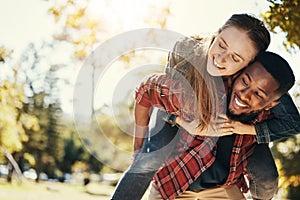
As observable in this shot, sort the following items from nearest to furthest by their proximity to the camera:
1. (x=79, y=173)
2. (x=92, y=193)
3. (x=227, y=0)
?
(x=227, y=0) → (x=92, y=193) → (x=79, y=173)

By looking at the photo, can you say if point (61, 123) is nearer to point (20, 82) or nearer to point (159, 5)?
point (20, 82)

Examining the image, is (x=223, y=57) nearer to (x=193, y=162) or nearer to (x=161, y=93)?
(x=161, y=93)

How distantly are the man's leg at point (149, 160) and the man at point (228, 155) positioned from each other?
2.9 inches

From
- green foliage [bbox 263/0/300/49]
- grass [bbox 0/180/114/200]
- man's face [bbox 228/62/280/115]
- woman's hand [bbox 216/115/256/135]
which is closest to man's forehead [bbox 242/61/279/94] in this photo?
man's face [bbox 228/62/280/115]

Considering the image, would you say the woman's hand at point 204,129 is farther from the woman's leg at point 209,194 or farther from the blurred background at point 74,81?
the blurred background at point 74,81

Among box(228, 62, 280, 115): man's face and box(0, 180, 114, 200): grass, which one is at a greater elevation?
box(228, 62, 280, 115): man's face

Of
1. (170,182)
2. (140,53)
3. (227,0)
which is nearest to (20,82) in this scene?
(140,53)

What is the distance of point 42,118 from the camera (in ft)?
9.45

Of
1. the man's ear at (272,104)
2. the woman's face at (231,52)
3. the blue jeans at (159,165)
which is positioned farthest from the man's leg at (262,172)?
the woman's face at (231,52)

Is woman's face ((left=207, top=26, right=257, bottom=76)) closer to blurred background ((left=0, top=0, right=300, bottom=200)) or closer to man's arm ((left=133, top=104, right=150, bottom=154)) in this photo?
man's arm ((left=133, top=104, right=150, bottom=154))

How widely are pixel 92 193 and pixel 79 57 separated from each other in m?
0.79

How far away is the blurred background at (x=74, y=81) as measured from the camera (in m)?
2.08

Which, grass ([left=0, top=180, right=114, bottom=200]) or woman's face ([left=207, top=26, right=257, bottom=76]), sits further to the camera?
grass ([left=0, top=180, right=114, bottom=200])

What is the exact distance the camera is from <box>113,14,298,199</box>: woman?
1.04m
